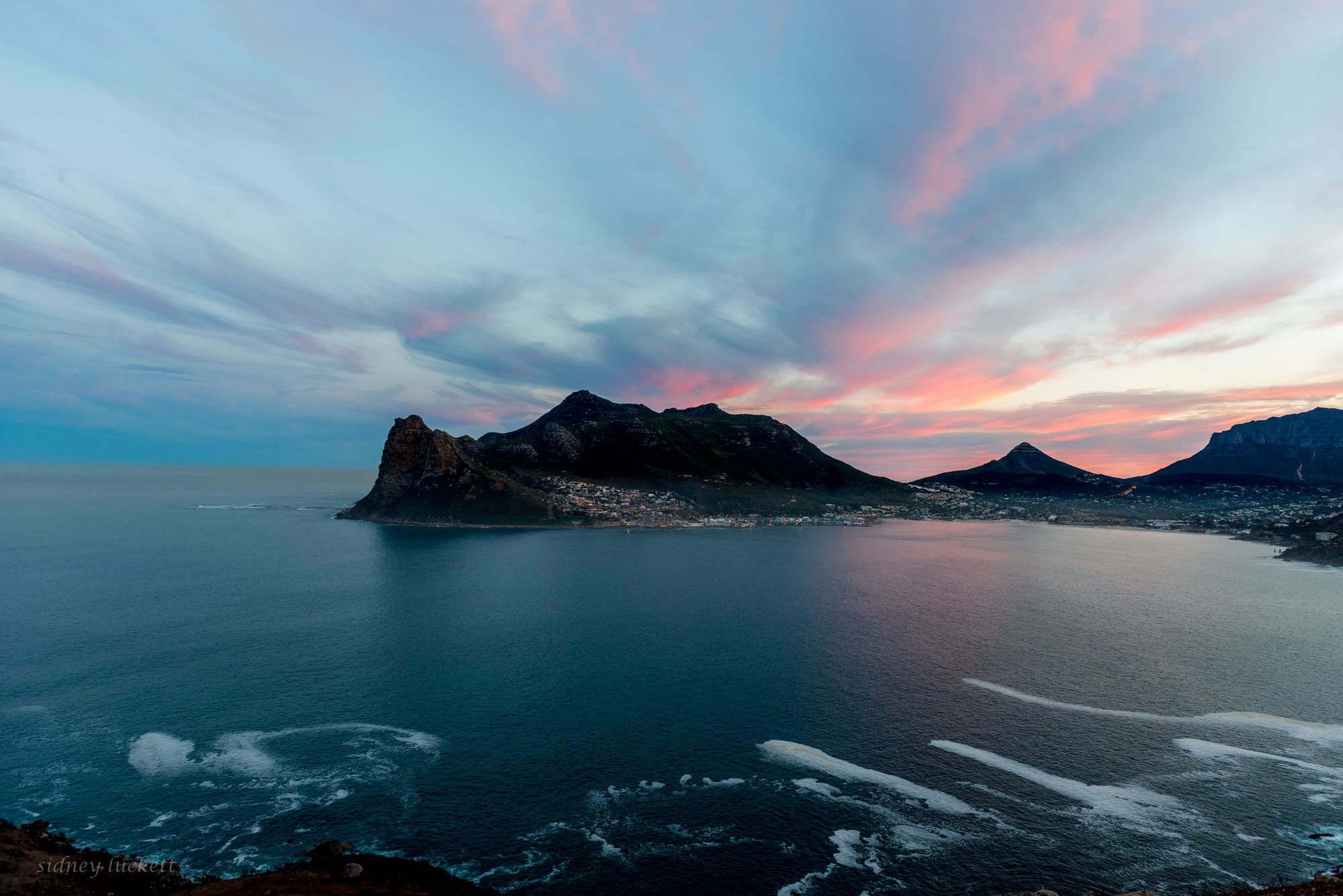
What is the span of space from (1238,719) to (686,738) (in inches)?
2540

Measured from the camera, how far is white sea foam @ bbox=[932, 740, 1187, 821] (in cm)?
4550

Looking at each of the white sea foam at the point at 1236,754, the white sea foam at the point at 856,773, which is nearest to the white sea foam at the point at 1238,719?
the white sea foam at the point at 1236,754

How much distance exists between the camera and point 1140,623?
347 feet

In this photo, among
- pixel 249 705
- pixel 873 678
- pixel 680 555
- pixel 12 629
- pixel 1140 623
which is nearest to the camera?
pixel 249 705

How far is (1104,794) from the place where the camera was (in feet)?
157

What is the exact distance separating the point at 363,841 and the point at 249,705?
110ft

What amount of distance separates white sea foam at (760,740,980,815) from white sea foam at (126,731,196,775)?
55974 mm

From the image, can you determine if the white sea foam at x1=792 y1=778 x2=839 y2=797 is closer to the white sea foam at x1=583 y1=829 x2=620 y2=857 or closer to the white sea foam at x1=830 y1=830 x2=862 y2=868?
the white sea foam at x1=830 y1=830 x2=862 y2=868

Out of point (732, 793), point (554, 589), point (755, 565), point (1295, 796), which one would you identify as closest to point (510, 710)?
point (732, 793)

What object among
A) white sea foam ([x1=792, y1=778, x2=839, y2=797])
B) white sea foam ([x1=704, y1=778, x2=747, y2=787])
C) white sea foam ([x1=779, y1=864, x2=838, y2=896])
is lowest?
white sea foam ([x1=779, y1=864, x2=838, y2=896])

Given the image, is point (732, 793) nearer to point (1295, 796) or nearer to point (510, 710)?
point (510, 710)

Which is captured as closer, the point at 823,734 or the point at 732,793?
the point at 732,793

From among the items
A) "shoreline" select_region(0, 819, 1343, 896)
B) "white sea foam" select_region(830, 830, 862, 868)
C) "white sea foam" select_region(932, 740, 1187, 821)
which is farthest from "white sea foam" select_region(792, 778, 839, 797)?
"white sea foam" select_region(932, 740, 1187, 821)

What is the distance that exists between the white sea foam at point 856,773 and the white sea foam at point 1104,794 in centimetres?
880
